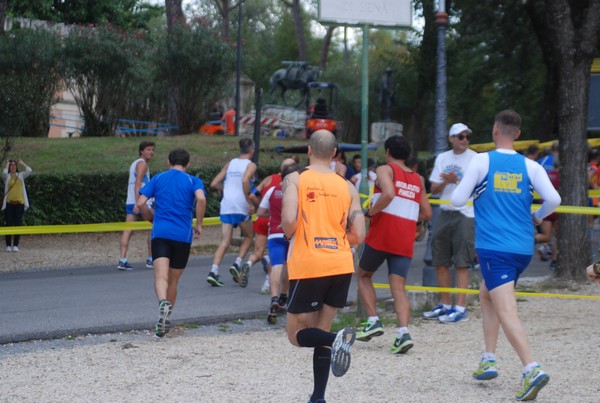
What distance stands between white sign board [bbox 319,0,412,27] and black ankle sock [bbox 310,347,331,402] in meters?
4.34

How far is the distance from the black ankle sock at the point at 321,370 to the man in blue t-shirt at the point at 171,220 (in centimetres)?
271

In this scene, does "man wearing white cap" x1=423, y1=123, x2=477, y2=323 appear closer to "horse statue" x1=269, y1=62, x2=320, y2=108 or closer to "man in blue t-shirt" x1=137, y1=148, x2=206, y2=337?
"man in blue t-shirt" x1=137, y1=148, x2=206, y2=337

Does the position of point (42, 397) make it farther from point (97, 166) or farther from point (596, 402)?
point (97, 166)

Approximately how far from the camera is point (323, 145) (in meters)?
6.54

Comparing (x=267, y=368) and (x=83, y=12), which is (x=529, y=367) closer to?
(x=267, y=368)

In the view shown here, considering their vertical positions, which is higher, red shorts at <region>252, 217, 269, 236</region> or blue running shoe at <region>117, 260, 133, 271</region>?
red shorts at <region>252, 217, 269, 236</region>

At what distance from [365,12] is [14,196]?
856 cm

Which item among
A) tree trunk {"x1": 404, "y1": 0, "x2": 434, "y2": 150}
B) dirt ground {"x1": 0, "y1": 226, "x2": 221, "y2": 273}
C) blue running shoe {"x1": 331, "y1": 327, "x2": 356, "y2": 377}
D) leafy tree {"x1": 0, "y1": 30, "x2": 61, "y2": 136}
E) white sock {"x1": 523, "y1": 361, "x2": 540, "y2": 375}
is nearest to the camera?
blue running shoe {"x1": 331, "y1": 327, "x2": 356, "y2": 377}

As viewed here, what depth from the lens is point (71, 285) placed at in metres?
12.9

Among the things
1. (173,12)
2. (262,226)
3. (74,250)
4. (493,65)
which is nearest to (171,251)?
(262,226)

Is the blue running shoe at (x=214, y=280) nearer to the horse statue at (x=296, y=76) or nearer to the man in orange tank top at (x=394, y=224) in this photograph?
the man in orange tank top at (x=394, y=224)

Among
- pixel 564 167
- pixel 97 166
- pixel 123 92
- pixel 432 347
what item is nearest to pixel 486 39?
pixel 123 92

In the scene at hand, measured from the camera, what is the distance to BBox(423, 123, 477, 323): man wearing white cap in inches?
393

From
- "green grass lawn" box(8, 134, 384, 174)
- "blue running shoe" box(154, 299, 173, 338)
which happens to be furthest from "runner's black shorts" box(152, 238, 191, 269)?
"green grass lawn" box(8, 134, 384, 174)
